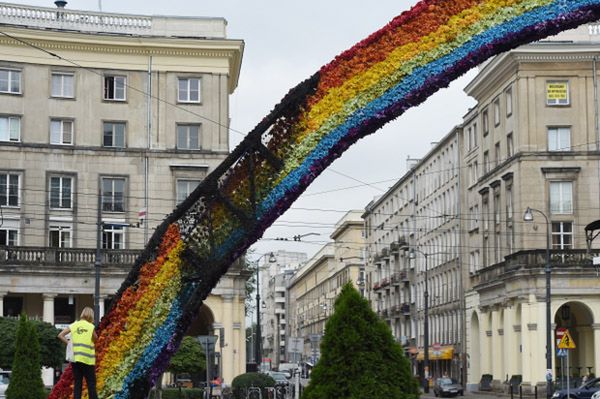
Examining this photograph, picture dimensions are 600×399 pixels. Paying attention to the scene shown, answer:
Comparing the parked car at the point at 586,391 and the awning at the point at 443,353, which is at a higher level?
the awning at the point at 443,353

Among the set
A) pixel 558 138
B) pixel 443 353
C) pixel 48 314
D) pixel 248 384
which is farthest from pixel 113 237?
pixel 443 353

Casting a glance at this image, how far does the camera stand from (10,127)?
6003 centimetres

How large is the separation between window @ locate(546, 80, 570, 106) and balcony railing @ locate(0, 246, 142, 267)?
26.7 metres

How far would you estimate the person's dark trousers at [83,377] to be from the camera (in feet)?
48.6

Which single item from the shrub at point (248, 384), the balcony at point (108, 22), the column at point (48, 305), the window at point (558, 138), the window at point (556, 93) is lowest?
the shrub at point (248, 384)

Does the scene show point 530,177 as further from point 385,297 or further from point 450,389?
point 385,297

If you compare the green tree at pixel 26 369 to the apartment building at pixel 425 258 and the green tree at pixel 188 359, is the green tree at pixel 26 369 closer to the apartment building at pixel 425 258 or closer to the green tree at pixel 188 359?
the green tree at pixel 188 359

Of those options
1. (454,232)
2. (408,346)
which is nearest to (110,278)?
(454,232)

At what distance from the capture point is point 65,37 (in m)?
60.1

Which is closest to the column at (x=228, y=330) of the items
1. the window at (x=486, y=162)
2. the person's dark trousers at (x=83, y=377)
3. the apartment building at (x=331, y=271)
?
the window at (x=486, y=162)

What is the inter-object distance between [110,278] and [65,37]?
12.4m

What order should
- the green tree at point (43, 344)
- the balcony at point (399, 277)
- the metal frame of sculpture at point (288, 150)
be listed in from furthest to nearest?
the balcony at point (399, 277)
the green tree at point (43, 344)
the metal frame of sculpture at point (288, 150)

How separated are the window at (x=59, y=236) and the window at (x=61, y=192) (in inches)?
43.5

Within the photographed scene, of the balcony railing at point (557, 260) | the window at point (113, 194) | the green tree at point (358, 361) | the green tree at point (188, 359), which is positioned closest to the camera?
the green tree at point (358, 361)
